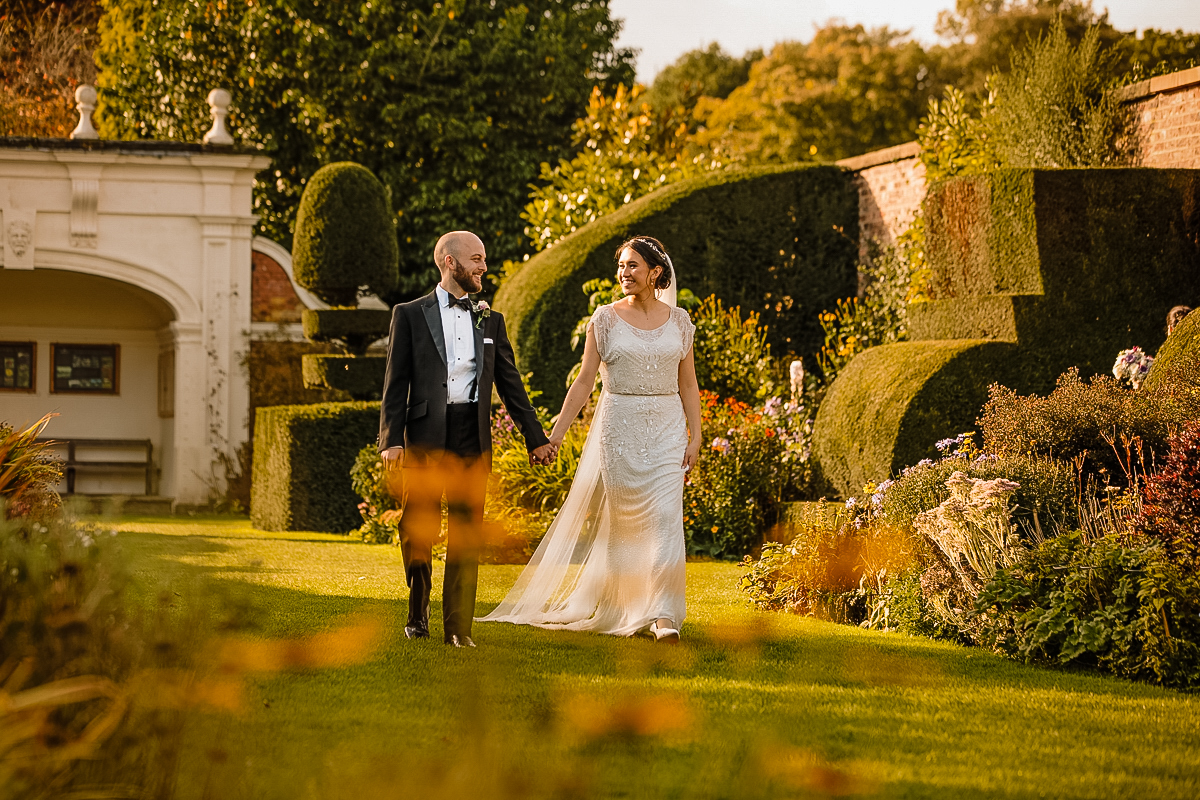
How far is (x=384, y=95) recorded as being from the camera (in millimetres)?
22234

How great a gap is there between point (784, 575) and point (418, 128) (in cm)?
1643

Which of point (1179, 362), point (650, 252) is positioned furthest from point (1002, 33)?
point (650, 252)

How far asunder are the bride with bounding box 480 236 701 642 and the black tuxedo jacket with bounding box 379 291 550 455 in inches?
23.8

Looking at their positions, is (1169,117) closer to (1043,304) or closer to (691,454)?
(1043,304)

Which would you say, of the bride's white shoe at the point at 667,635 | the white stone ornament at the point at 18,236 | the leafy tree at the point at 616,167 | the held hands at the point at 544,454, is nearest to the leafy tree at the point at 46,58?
the white stone ornament at the point at 18,236

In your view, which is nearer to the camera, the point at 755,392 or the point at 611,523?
the point at 611,523

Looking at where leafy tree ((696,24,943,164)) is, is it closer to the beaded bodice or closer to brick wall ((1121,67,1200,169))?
brick wall ((1121,67,1200,169))

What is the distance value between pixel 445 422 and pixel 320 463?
26.3ft

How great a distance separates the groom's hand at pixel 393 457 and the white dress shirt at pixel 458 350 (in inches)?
13.2

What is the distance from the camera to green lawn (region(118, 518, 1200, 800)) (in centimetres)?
340

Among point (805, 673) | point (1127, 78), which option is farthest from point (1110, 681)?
point (1127, 78)

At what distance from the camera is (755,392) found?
12727 millimetres

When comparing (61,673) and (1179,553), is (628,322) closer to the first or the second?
(1179,553)

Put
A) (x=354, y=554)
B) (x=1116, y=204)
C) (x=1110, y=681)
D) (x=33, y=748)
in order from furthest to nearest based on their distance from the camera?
1. (x=354, y=554)
2. (x=1116, y=204)
3. (x=1110, y=681)
4. (x=33, y=748)
